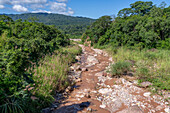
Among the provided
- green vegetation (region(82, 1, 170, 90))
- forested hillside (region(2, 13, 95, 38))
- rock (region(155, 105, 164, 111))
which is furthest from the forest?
forested hillside (region(2, 13, 95, 38))

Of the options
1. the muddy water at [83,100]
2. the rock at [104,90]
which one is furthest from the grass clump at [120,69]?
the rock at [104,90]

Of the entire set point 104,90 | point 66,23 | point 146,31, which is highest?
point 66,23

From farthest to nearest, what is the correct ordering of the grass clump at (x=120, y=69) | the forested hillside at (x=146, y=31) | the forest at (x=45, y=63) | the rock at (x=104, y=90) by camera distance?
the forested hillside at (x=146, y=31), the grass clump at (x=120, y=69), the rock at (x=104, y=90), the forest at (x=45, y=63)

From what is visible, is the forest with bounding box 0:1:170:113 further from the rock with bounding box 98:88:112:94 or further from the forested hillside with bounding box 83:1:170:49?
the rock with bounding box 98:88:112:94

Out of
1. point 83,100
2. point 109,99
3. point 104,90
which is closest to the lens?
point 83,100

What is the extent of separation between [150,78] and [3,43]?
5577 millimetres

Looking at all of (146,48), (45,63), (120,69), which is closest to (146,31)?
(146,48)

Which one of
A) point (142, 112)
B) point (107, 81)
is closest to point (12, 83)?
point (142, 112)

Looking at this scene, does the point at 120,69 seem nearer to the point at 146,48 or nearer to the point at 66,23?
the point at 146,48

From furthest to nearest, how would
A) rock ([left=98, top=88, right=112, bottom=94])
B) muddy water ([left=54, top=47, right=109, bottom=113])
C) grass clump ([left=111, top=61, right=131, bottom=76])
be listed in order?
grass clump ([left=111, top=61, right=131, bottom=76]), rock ([left=98, top=88, right=112, bottom=94]), muddy water ([left=54, top=47, right=109, bottom=113])

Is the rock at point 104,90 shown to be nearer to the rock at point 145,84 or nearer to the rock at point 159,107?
the rock at point 145,84

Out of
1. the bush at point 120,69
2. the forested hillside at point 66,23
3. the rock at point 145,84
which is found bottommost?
the rock at point 145,84

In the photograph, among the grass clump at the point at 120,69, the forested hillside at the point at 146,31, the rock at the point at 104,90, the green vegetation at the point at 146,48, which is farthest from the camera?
the forested hillside at the point at 146,31

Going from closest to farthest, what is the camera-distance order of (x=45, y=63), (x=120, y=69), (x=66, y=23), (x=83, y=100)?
(x=83, y=100) < (x=45, y=63) < (x=120, y=69) < (x=66, y=23)
